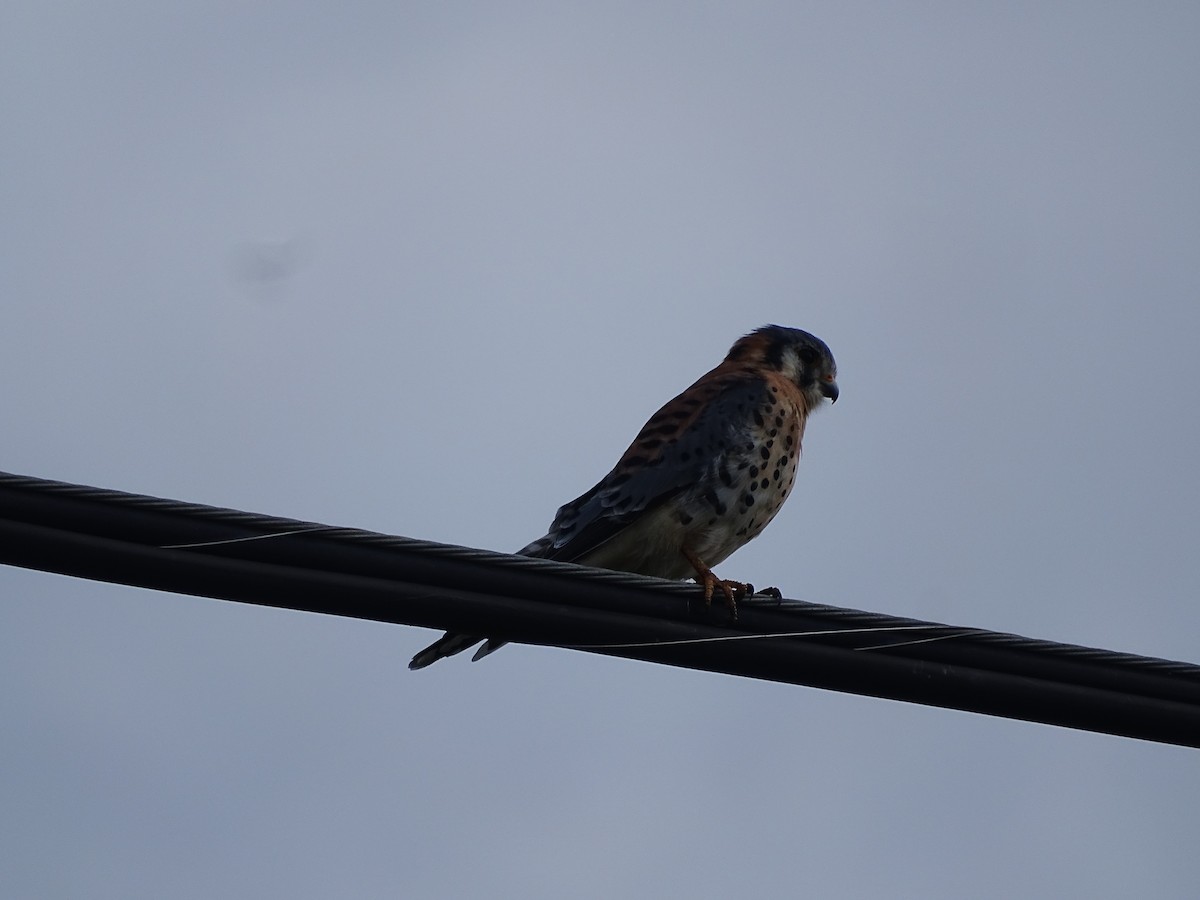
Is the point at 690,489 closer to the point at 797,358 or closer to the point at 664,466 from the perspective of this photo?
the point at 664,466

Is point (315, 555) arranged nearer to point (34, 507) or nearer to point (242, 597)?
point (242, 597)

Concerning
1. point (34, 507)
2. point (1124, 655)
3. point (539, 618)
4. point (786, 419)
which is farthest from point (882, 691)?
point (786, 419)

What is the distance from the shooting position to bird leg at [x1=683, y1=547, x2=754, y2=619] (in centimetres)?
362

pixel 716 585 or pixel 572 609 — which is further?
pixel 716 585

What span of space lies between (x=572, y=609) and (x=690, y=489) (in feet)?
7.44

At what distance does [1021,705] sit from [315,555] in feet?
5.17

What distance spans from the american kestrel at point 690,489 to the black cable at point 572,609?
5.25 ft

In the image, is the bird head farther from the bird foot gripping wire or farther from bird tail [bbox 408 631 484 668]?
bird tail [bbox 408 631 484 668]

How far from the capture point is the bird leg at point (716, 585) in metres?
3.62

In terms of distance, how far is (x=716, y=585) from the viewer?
415 centimetres

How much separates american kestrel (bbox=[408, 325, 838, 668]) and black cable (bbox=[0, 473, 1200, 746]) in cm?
160

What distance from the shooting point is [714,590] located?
3.83 metres

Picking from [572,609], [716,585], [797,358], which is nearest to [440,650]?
[716,585]

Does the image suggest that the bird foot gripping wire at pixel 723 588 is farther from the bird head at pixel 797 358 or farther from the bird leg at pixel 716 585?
the bird head at pixel 797 358
